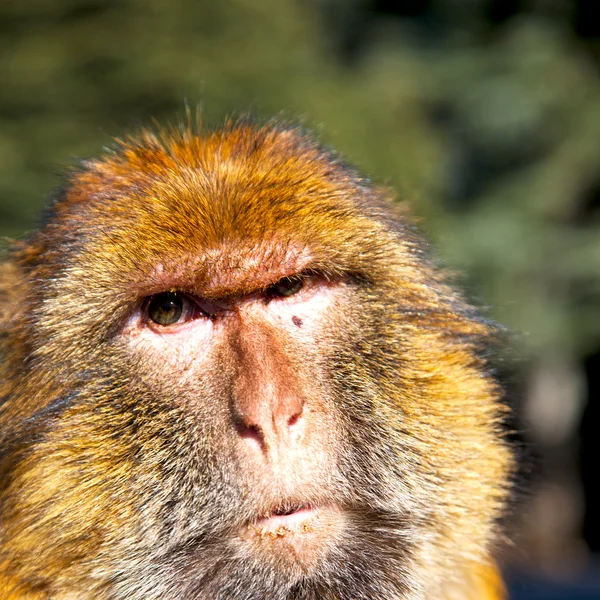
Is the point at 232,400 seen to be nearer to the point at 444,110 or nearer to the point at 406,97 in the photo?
the point at 406,97

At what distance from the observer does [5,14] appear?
13.6 meters

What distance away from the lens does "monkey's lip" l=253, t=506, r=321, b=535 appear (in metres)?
2.38

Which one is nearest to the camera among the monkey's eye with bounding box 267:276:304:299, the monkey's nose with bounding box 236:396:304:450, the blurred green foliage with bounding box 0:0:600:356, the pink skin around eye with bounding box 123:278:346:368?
the monkey's nose with bounding box 236:396:304:450

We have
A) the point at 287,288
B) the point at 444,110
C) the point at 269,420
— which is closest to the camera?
the point at 269,420

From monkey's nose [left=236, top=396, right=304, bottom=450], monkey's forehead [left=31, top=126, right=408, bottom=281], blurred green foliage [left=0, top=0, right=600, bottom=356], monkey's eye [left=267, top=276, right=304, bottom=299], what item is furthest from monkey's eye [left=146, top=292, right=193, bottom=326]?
blurred green foliage [left=0, top=0, right=600, bottom=356]

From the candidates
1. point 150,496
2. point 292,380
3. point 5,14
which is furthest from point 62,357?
point 5,14

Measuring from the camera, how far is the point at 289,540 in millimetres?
2393

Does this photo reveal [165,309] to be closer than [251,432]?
No

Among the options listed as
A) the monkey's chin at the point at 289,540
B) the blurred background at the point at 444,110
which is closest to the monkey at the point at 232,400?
the monkey's chin at the point at 289,540

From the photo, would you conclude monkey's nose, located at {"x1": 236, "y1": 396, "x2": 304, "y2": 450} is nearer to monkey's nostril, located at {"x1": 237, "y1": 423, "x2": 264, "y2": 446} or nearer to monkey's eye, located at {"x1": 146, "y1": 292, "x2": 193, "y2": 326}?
monkey's nostril, located at {"x1": 237, "y1": 423, "x2": 264, "y2": 446}

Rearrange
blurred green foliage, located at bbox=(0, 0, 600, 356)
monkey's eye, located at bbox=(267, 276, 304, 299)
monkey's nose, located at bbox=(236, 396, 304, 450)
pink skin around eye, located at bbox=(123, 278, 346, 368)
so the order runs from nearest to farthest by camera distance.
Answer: monkey's nose, located at bbox=(236, 396, 304, 450), pink skin around eye, located at bbox=(123, 278, 346, 368), monkey's eye, located at bbox=(267, 276, 304, 299), blurred green foliage, located at bbox=(0, 0, 600, 356)

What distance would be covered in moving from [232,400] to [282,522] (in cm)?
34

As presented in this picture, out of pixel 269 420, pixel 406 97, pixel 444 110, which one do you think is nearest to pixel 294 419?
pixel 269 420

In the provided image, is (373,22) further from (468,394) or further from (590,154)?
(468,394)
